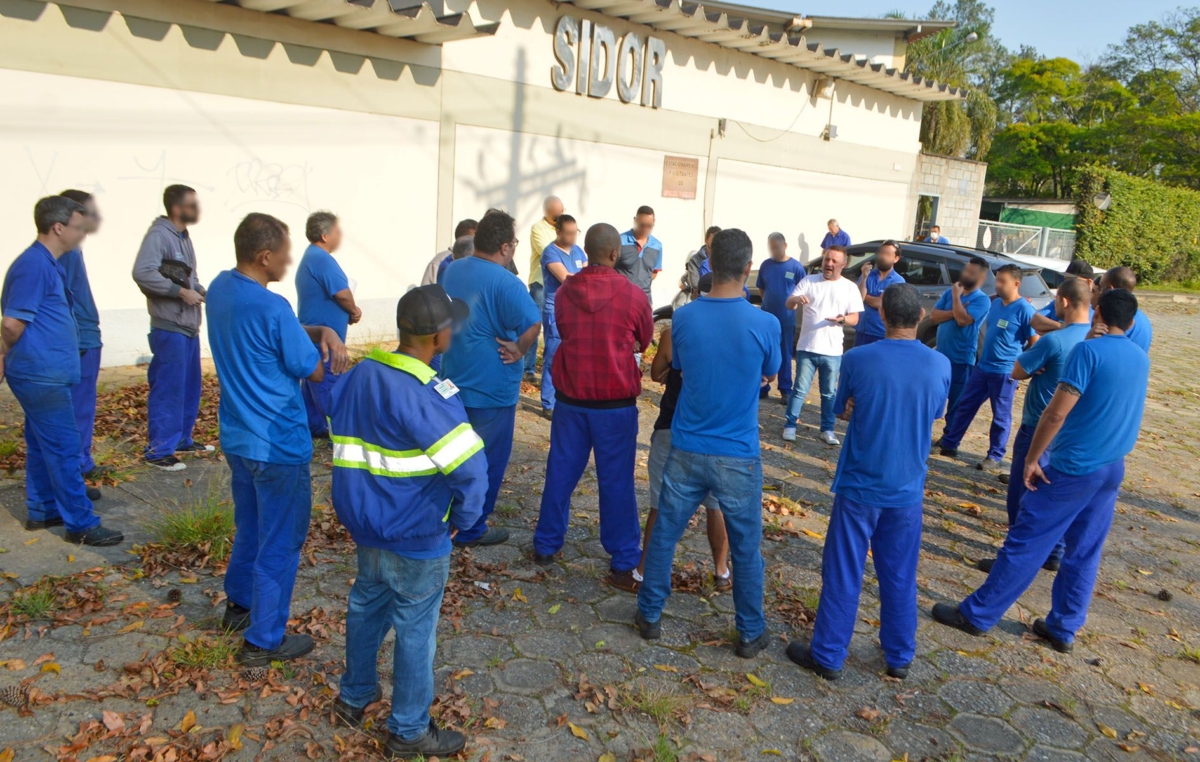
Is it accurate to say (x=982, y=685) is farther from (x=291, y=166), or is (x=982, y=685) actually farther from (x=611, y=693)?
(x=291, y=166)

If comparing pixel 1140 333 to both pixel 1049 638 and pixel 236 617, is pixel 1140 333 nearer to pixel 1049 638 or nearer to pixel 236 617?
pixel 1049 638

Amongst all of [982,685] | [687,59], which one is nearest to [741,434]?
[982,685]

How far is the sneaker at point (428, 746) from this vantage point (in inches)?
126

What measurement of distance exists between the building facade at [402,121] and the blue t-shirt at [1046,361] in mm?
7387

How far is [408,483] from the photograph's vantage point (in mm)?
2982

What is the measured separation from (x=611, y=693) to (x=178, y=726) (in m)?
1.82

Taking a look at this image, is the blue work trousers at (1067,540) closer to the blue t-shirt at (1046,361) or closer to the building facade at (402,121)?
the blue t-shirt at (1046,361)

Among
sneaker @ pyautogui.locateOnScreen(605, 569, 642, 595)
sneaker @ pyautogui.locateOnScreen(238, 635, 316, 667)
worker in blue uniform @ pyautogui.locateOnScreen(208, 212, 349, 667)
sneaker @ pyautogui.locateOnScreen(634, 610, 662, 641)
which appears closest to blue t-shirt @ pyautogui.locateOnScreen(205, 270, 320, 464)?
worker in blue uniform @ pyautogui.locateOnScreen(208, 212, 349, 667)

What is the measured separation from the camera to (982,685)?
13.4 ft

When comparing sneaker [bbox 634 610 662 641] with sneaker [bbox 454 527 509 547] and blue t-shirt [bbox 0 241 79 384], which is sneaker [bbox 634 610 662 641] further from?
blue t-shirt [bbox 0 241 79 384]

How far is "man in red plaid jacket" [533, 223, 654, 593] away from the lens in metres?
4.61

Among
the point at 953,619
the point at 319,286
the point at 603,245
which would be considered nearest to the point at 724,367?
the point at 603,245

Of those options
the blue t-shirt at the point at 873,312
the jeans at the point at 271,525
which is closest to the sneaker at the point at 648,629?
the jeans at the point at 271,525

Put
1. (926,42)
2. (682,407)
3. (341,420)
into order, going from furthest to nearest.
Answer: (926,42), (682,407), (341,420)
